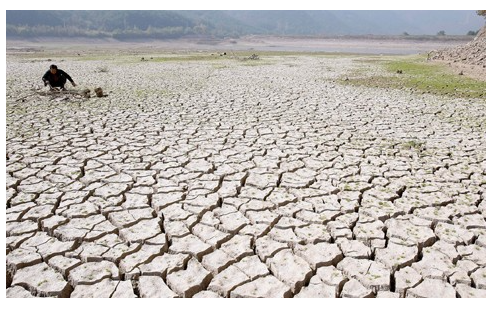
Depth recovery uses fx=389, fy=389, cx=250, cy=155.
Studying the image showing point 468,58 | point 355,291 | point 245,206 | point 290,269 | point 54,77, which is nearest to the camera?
point 355,291

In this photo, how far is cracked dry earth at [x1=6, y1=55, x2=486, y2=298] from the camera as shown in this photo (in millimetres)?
2344

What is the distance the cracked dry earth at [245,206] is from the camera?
92.3 inches

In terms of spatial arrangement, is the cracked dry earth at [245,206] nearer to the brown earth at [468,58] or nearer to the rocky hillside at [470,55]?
the brown earth at [468,58]

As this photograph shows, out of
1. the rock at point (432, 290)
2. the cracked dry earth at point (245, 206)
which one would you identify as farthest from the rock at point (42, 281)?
the rock at point (432, 290)

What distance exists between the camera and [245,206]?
330 centimetres

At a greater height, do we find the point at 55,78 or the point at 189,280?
the point at 55,78

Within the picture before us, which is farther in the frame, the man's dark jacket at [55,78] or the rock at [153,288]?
the man's dark jacket at [55,78]

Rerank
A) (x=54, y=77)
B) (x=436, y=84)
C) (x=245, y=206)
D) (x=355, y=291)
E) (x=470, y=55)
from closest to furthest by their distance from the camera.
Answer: (x=355, y=291) < (x=245, y=206) < (x=54, y=77) < (x=436, y=84) < (x=470, y=55)

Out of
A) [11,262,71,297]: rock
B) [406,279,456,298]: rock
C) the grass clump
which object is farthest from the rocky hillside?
[11,262,71,297]: rock

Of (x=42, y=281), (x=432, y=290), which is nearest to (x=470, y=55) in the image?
(x=432, y=290)

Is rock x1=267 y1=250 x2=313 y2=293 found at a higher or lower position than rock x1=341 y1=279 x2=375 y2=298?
higher

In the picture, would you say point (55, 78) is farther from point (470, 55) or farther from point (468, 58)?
point (470, 55)

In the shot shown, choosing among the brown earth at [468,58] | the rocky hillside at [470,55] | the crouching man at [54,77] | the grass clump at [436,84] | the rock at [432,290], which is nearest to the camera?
the rock at [432,290]

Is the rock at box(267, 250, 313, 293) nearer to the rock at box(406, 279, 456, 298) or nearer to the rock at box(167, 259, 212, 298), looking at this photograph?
the rock at box(167, 259, 212, 298)
